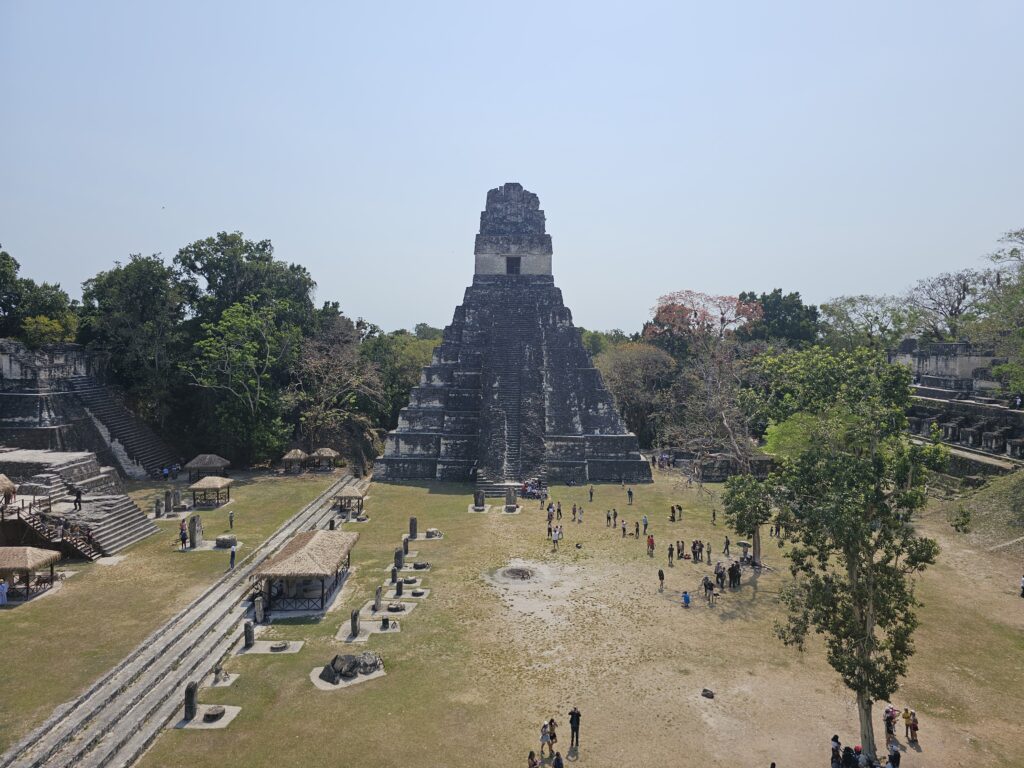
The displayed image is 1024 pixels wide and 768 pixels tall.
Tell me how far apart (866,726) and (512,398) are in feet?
88.4

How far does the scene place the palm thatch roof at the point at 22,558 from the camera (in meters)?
17.6

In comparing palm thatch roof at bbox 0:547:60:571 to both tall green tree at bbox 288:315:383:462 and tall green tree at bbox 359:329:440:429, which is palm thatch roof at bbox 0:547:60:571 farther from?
tall green tree at bbox 359:329:440:429

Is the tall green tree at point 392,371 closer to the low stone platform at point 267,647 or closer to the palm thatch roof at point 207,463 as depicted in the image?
the palm thatch roof at point 207,463

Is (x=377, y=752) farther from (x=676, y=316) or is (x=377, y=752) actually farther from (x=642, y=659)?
(x=676, y=316)

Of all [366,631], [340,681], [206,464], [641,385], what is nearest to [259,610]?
[366,631]

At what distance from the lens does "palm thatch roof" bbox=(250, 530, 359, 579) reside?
696 inches

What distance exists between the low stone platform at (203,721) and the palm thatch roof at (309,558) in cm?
451

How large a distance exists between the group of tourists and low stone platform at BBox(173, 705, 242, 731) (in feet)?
19.6

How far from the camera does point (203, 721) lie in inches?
509

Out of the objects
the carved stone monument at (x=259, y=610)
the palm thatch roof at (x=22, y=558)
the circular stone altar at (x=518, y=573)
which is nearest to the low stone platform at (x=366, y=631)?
the carved stone monument at (x=259, y=610)

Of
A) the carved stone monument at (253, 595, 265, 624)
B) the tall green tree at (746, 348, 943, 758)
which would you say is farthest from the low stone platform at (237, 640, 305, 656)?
the tall green tree at (746, 348, 943, 758)

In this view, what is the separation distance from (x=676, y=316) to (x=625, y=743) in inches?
1705

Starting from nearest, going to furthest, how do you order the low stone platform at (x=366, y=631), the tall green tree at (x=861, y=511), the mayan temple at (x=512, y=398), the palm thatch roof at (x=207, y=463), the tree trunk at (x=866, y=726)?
the tall green tree at (x=861, y=511) → the tree trunk at (x=866, y=726) → the low stone platform at (x=366, y=631) → the palm thatch roof at (x=207, y=463) → the mayan temple at (x=512, y=398)

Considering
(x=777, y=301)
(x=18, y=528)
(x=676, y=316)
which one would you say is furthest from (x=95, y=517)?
(x=777, y=301)
